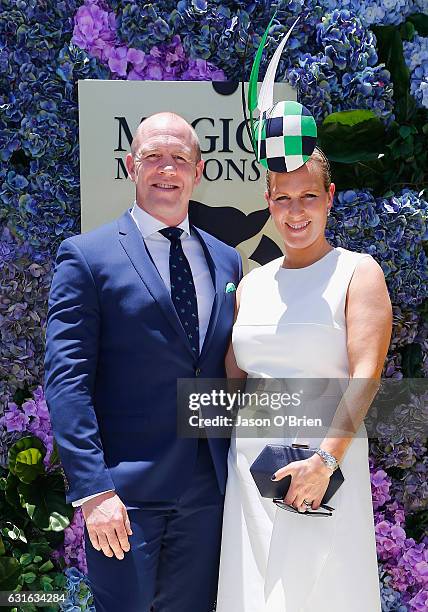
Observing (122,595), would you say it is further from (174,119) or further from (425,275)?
(425,275)

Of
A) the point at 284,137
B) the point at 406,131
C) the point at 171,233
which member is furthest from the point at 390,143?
the point at 171,233

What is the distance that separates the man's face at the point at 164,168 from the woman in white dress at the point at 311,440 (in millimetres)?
289

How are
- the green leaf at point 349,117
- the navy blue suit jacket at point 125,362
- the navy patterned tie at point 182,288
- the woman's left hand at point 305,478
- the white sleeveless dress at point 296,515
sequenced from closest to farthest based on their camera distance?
1. the woman's left hand at point 305,478
2. the white sleeveless dress at point 296,515
3. the navy blue suit jacket at point 125,362
4. the navy patterned tie at point 182,288
5. the green leaf at point 349,117

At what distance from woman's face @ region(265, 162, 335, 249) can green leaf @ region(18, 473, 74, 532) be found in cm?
168

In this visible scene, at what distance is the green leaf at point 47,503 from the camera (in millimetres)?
3359

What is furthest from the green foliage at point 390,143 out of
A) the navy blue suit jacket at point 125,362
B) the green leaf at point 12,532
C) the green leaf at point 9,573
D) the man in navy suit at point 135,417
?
the green leaf at point 9,573

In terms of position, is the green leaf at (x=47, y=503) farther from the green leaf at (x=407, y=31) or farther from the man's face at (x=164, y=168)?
the green leaf at (x=407, y=31)

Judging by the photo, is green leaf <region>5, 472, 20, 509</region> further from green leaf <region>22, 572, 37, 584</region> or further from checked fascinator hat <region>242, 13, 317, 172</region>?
checked fascinator hat <region>242, 13, 317, 172</region>

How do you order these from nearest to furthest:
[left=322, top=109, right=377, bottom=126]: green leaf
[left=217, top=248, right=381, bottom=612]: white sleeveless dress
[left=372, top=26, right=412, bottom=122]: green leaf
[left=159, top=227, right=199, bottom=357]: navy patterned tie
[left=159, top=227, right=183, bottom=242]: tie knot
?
[left=217, top=248, right=381, bottom=612]: white sleeveless dress
[left=159, top=227, right=199, bottom=357]: navy patterned tie
[left=159, top=227, right=183, bottom=242]: tie knot
[left=322, top=109, right=377, bottom=126]: green leaf
[left=372, top=26, right=412, bottom=122]: green leaf

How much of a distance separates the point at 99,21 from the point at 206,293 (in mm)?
1565

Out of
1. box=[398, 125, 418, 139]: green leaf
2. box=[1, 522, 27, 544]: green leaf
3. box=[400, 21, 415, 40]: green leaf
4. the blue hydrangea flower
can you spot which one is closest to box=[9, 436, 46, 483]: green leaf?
box=[1, 522, 27, 544]: green leaf

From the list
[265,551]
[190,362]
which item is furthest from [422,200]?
[265,551]

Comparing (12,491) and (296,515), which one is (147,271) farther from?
(12,491)

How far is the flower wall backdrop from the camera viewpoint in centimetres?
339
